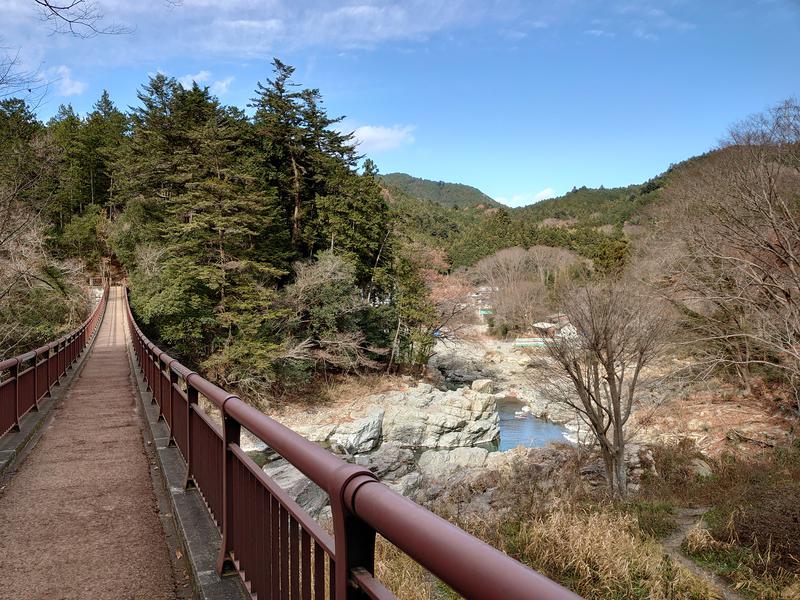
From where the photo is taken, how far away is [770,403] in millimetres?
21391

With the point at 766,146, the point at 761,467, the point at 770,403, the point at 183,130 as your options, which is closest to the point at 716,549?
the point at 761,467

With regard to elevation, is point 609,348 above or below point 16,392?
below

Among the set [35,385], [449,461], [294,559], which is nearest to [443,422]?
[449,461]

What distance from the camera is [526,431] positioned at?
979 inches

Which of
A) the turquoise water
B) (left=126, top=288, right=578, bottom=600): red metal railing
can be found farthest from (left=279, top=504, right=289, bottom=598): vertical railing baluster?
the turquoise water

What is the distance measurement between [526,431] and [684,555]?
16.8 metres

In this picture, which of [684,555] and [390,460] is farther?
[390,460]

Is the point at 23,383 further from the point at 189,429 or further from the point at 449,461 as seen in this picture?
the point at 449,461

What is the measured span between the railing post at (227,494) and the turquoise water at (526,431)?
1948 cm

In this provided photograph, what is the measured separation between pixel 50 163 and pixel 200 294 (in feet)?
33.5

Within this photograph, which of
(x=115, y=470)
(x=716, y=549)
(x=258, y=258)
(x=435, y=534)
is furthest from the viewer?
(x=258, y=258)

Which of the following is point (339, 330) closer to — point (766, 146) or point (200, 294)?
point (200, 294)

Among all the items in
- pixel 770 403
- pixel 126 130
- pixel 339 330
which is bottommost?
pixel 770 403

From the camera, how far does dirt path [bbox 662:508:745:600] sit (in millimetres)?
7004
